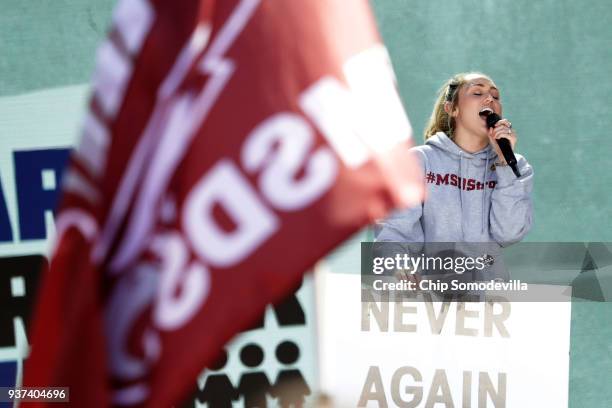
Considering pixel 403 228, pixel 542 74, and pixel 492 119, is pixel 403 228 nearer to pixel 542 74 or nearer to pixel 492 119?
pixel 492 119

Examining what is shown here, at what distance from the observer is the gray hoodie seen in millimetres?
3084

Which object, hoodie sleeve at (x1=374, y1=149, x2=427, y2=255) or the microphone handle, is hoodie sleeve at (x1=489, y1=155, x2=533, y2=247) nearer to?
the microphone handle

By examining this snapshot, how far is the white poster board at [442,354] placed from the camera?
3061 millimetres

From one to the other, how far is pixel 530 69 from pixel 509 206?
102 centimetres

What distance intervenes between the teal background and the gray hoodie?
78cm

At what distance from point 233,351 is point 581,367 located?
4.68 ft

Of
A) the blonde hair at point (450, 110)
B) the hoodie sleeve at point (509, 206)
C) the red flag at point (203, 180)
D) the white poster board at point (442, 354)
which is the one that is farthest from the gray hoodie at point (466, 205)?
the red flag at point (203, 180)

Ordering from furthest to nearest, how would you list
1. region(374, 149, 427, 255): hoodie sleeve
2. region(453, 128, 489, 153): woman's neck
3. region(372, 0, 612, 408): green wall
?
region(372, 0, 612, 408): green wall
region(453, 128, 489, 153): woman's neck
region(374, 149, 427, 255): hoodie sleeve

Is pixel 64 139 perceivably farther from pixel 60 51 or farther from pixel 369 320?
pixel 369 320

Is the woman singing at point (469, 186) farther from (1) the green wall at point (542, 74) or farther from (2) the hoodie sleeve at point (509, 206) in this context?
(1) the green wall at point (542, 74)

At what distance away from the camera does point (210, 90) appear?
1417 millimetres

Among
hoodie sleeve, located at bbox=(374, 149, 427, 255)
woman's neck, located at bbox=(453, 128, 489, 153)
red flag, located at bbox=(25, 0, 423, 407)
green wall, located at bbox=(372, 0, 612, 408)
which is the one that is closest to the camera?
red flag, located at bbox=(25, 0, 423, 407)

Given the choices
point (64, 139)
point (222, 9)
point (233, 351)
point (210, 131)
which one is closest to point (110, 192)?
point (210, 131)

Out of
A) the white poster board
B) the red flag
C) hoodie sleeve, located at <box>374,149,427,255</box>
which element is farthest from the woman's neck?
the red flag
